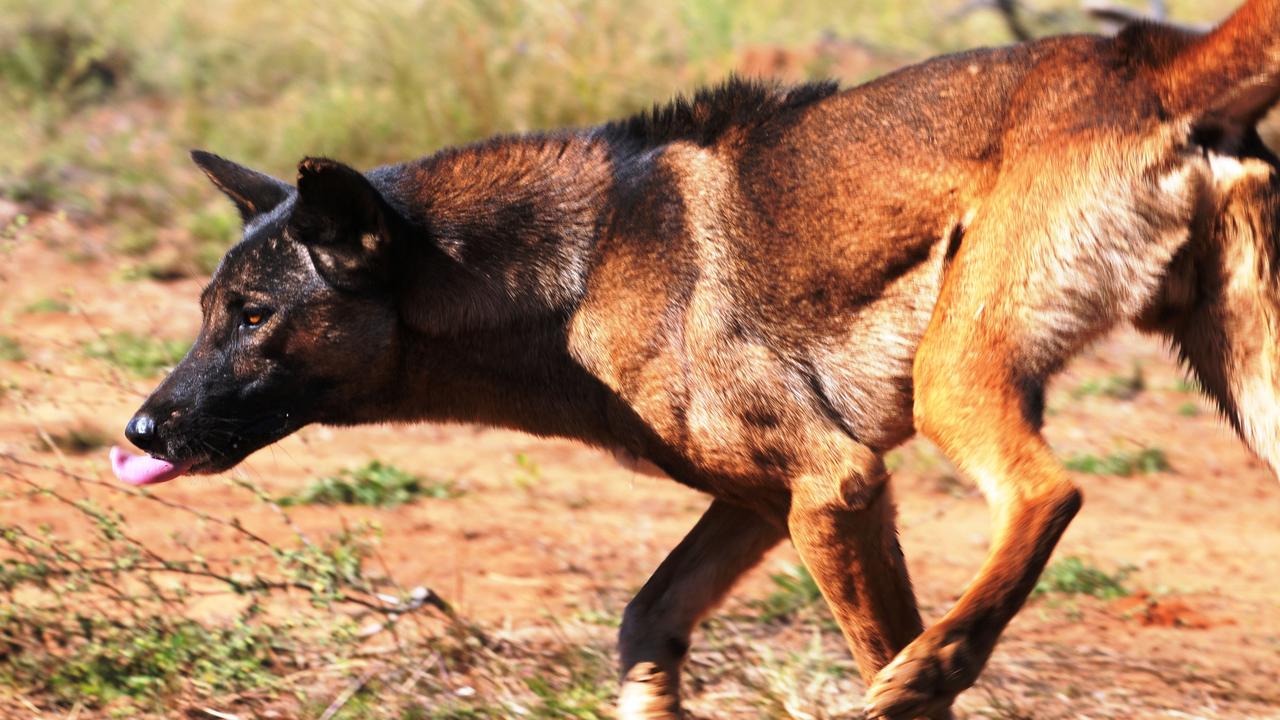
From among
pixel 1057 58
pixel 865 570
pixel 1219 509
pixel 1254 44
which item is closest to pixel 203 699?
pixel 865 570

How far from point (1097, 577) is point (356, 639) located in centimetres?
278

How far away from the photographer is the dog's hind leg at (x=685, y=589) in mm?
4102

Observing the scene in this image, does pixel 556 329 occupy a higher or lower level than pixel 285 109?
lower

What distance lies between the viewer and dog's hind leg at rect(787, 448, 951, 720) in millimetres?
3689

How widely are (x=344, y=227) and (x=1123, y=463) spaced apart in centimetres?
439

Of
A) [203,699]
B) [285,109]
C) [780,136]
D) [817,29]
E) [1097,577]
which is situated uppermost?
[817,29]

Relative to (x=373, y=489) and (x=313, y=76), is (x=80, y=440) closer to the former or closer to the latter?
(x=373, y=489)

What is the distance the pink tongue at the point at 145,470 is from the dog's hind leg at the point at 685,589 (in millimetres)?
1358

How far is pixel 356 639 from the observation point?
4.46m

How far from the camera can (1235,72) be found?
3340 mm

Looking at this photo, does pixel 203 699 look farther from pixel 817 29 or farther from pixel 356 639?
pixel 817 29

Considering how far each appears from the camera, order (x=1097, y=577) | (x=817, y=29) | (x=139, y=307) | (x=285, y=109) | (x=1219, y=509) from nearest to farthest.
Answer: (x=1097, y=577) < (x=1219, y=509) < (x=139, y=307) < (x=285, y=109) < (x=817, y=29)

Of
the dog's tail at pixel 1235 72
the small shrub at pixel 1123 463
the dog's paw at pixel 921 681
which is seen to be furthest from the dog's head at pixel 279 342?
the small shrub at pixel 1123 463

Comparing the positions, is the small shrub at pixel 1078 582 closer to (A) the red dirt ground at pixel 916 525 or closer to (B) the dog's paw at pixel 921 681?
(A) the red dirt ground at pixel 916 525
